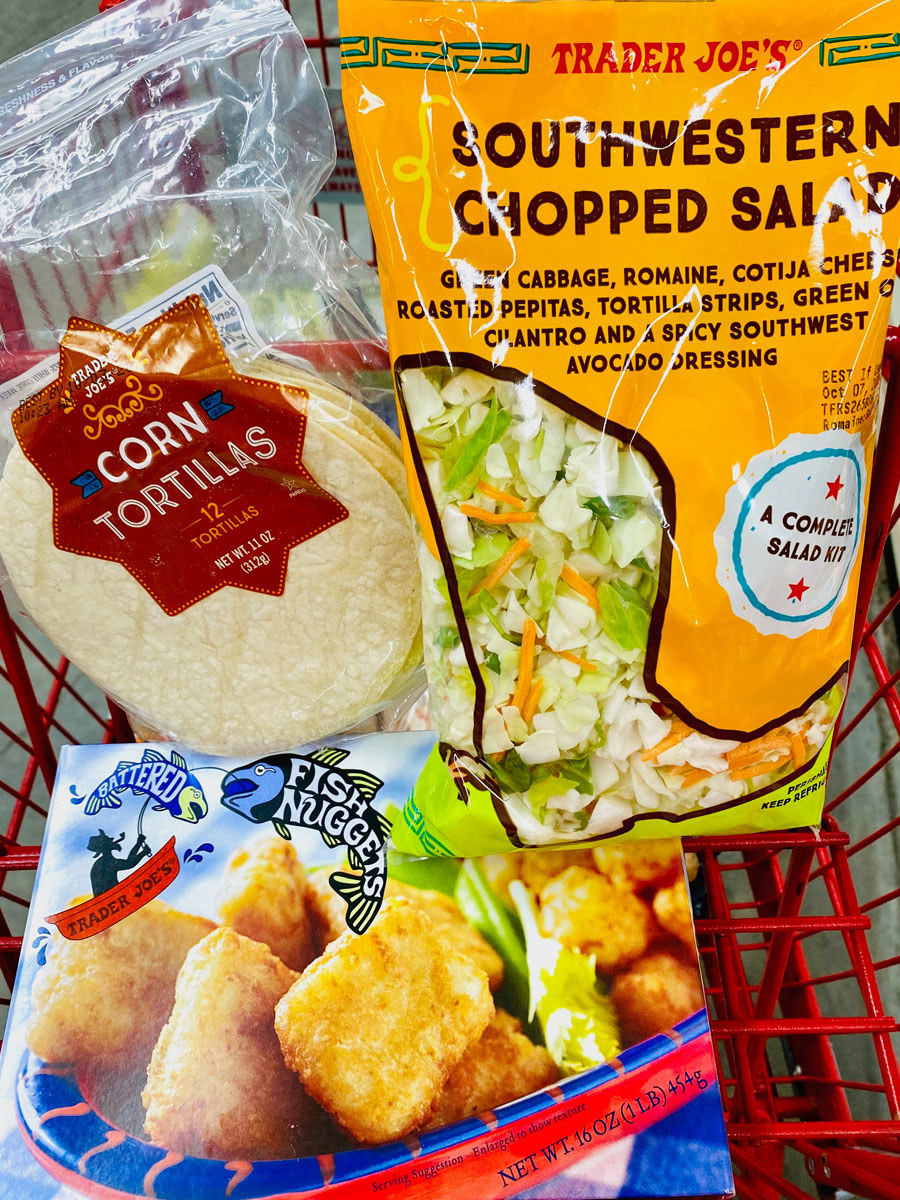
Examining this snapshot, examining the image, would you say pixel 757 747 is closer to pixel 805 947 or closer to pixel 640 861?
pixel 640 861

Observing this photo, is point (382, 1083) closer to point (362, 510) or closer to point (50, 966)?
point (50, 966)

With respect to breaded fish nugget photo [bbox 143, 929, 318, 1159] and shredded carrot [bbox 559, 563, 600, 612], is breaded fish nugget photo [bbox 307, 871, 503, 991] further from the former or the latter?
shredded carrot [bbox 559, 563, 600, 612]

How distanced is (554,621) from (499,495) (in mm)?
84

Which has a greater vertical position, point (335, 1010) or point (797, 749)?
point (797, 749)

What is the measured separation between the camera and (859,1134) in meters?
0.64

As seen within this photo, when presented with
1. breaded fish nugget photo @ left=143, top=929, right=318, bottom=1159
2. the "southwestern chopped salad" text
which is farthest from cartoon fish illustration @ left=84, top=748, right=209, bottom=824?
the "southwestern chopped salad" text

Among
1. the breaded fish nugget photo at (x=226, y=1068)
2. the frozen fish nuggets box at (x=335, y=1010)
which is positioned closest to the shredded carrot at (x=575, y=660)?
the frozen fish nuggets box at (x=335, y=1010)

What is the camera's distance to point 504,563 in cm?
58

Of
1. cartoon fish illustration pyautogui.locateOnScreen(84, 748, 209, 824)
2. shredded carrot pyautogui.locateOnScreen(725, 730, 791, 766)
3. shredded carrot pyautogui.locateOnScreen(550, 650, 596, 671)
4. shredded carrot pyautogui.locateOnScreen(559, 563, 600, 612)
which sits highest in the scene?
shredded carrot pyautogui.locateOnScreen(559, 563, 600, 612)

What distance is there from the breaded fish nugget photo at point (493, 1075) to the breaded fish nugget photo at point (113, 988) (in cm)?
21

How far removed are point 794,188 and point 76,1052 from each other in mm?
722

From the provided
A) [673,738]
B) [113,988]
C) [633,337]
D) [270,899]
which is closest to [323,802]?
[270,899]

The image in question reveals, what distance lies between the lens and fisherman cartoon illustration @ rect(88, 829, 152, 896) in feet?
2.48

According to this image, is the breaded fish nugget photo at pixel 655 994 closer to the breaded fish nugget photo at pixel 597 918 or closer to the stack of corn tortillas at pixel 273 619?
the breaded fish nugget photo at pixel 597 918
